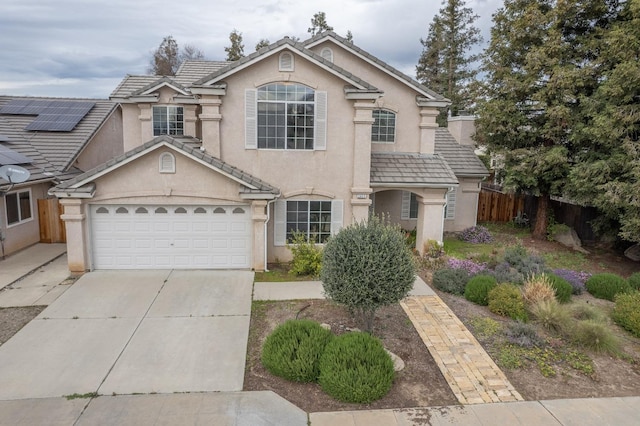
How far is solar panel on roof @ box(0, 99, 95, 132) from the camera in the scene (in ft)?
63.8

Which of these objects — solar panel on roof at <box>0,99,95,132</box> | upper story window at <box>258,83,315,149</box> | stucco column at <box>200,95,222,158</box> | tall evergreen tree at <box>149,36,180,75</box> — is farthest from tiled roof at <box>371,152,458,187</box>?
tall evergreen tree at <box>149,36,180,75</box>

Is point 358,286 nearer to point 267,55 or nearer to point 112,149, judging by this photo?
point 267,55

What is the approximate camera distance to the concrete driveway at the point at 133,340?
293 inches

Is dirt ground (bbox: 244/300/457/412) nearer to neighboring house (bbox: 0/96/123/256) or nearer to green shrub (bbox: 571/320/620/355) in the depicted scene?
green shrub (bbox: 571/320/620/355)

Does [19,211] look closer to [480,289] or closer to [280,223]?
[280,223]

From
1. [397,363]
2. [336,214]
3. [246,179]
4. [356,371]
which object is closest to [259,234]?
[246,179]

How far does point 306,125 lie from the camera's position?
13.8 m

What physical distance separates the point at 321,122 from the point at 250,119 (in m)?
2.27

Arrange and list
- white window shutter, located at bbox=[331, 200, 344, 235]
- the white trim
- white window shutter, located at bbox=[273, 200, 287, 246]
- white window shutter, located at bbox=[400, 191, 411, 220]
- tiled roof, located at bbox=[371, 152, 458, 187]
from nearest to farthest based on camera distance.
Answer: white window shutter, located at bbox=[273, 200, 287, 246], white window shutter, located at bbox=[331, 200, 344, 235], the white trim, tiled roof, located at bbox=[371, 152, 458, 187], white window shutter, located at bbox=[400, 191, 411, 220]

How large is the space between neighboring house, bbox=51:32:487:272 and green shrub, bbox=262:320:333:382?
5612 millimetres

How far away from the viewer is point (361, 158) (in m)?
14.1

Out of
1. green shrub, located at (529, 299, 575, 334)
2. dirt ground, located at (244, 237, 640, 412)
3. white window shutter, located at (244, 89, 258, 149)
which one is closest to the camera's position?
dirt ground, located at (244, 237, 640, 412)

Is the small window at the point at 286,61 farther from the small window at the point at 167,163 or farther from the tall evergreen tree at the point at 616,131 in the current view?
the tall evergreen tree at the point at 616,131

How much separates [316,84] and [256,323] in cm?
768
